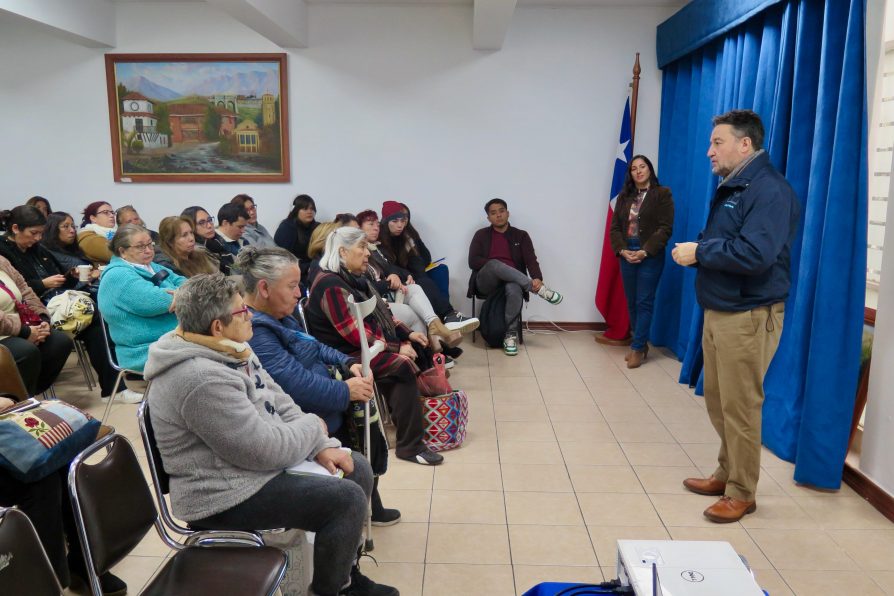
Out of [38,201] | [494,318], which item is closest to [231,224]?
[38,201]

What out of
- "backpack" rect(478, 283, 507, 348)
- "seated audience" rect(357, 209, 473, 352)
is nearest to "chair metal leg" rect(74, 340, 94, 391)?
"seated audience" rect(357, 209, 473, 352)

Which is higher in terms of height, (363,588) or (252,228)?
(252,228)

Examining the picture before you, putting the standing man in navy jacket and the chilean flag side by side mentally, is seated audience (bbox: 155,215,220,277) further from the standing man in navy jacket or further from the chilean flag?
the chilean flag

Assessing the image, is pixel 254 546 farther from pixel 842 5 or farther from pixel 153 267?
pixel 842 5

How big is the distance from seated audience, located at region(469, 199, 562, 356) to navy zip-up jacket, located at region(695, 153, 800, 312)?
2.86m

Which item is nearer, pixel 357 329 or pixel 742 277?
pixel 742 277

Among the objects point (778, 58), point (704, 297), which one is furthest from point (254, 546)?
point (778, 58)

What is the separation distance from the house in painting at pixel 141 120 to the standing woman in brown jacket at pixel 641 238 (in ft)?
12.8

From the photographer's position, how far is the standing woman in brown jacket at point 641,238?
200 inches

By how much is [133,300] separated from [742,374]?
2878mm

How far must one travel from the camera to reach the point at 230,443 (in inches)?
73.3

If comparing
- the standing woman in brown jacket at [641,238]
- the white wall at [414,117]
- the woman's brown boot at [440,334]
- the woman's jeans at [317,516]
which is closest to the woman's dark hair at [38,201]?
the white wall at [414,117]

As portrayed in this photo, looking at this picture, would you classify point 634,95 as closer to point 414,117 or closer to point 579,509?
point 414,117

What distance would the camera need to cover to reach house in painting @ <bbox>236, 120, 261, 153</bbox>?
6090 mm
